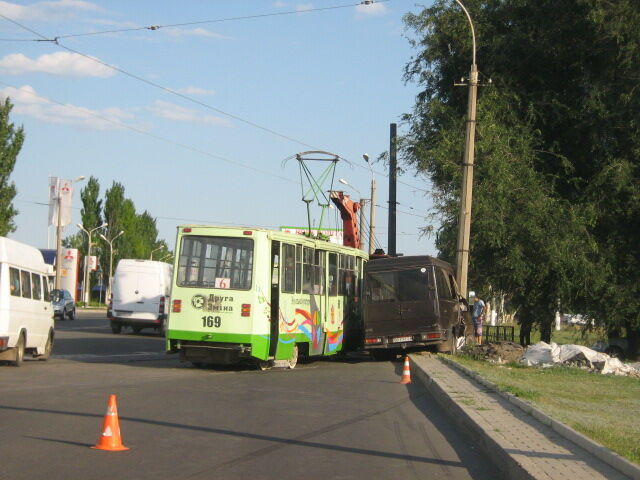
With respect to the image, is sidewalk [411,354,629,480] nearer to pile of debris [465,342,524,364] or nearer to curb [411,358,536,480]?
curb [411,358,536,480]

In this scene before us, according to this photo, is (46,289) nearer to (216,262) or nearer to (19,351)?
(19,351)

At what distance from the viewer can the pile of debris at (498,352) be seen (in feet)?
79.8

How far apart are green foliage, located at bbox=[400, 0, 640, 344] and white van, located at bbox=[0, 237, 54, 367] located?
1212cm

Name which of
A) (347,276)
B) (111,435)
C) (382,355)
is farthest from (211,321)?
(111,435)

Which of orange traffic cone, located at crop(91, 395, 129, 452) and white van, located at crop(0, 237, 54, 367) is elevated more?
white van, located at crop(0, 237, 54, 367)

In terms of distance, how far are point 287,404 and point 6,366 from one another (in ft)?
27.2

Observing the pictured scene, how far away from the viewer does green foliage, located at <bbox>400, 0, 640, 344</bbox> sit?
28.0m

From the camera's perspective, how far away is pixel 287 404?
45.8ft

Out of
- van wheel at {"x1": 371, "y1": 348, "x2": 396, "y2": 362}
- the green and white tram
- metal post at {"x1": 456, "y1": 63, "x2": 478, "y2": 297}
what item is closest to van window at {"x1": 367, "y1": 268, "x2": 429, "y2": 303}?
metal post at {"x1": 456, "y1": 63, "x2": 478, "y2": 297}

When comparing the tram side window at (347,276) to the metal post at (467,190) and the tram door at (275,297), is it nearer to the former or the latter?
the metal post at (467,190)

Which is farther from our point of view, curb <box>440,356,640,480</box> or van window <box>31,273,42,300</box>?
van window <box>31,273,42,300</box>

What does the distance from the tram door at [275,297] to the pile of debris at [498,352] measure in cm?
558

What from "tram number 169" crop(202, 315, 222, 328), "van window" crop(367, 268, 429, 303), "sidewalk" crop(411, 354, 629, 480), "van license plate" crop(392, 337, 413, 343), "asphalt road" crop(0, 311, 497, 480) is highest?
"van window" crop(367, 268, 429, 303)

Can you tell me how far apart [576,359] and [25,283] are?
11928 mm
